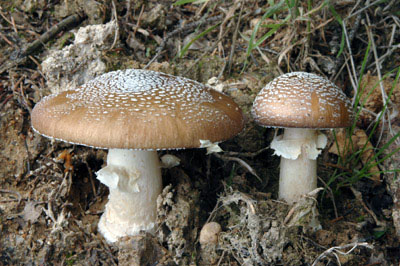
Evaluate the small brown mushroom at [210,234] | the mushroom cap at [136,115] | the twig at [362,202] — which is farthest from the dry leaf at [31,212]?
the twig at [362,202]

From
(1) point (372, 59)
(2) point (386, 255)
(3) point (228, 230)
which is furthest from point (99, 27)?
(2) point (386, 255)

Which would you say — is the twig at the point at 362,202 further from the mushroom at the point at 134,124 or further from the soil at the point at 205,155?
the mushroom at the point at 134,124

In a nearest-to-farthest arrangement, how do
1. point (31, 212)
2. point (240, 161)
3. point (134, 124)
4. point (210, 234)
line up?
1. point (134, 124)
2. point (210, 234)
3. point (31, 212)
4. point (240, 161)

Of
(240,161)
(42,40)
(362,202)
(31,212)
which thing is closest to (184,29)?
(42,40)

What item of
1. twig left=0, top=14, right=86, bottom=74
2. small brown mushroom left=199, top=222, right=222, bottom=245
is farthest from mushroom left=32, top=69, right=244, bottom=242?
twig left=0, top=14, right=86, bottom=74

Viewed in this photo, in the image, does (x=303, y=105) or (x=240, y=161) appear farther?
(x=240, y=161)

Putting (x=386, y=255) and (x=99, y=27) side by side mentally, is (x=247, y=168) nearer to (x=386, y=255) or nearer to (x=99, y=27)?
(x=386, y=255)

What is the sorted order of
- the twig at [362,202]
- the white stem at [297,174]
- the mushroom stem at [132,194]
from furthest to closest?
the twig at [362,202], the white stem at [297,174], the mushroom stem at [132,194]

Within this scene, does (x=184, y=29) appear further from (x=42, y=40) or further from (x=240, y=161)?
(x=240, y=161)
